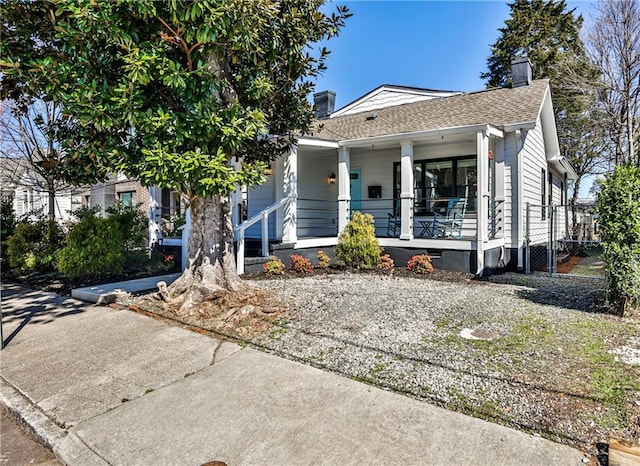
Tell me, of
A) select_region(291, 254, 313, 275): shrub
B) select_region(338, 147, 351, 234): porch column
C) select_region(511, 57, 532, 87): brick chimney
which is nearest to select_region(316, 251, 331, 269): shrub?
select_region(291, 254, 313, 275): shrub

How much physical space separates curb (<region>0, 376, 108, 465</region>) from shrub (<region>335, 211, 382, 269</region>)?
6.71 m

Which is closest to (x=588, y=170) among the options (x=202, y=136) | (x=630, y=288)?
(x=630, y=288)

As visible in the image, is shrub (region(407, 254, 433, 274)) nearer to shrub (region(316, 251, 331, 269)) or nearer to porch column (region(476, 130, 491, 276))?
porch column (region(476, 130, 491, 276))

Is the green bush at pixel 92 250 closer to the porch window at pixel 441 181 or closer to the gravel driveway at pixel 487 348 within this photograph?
the gravel driveway at pixel 487 348

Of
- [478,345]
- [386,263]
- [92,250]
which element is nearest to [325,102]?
[386,263]

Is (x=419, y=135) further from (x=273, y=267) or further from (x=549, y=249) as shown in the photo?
(x=273, y=267)

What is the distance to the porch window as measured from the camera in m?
10.4

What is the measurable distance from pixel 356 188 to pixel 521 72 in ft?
20.4

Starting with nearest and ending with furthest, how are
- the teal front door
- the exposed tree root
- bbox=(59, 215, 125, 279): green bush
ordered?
the exposed tree root
bbox=(59, 215, 125, 279): green bush
the teal front door

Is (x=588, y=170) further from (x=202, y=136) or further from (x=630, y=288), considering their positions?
(x=202, y=136)

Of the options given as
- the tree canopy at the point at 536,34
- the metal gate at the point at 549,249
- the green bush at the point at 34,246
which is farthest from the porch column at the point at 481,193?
the tree canopy at the point at 536,34

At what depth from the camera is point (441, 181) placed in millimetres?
10836

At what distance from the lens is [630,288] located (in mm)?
5152

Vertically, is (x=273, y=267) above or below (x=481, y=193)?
below
